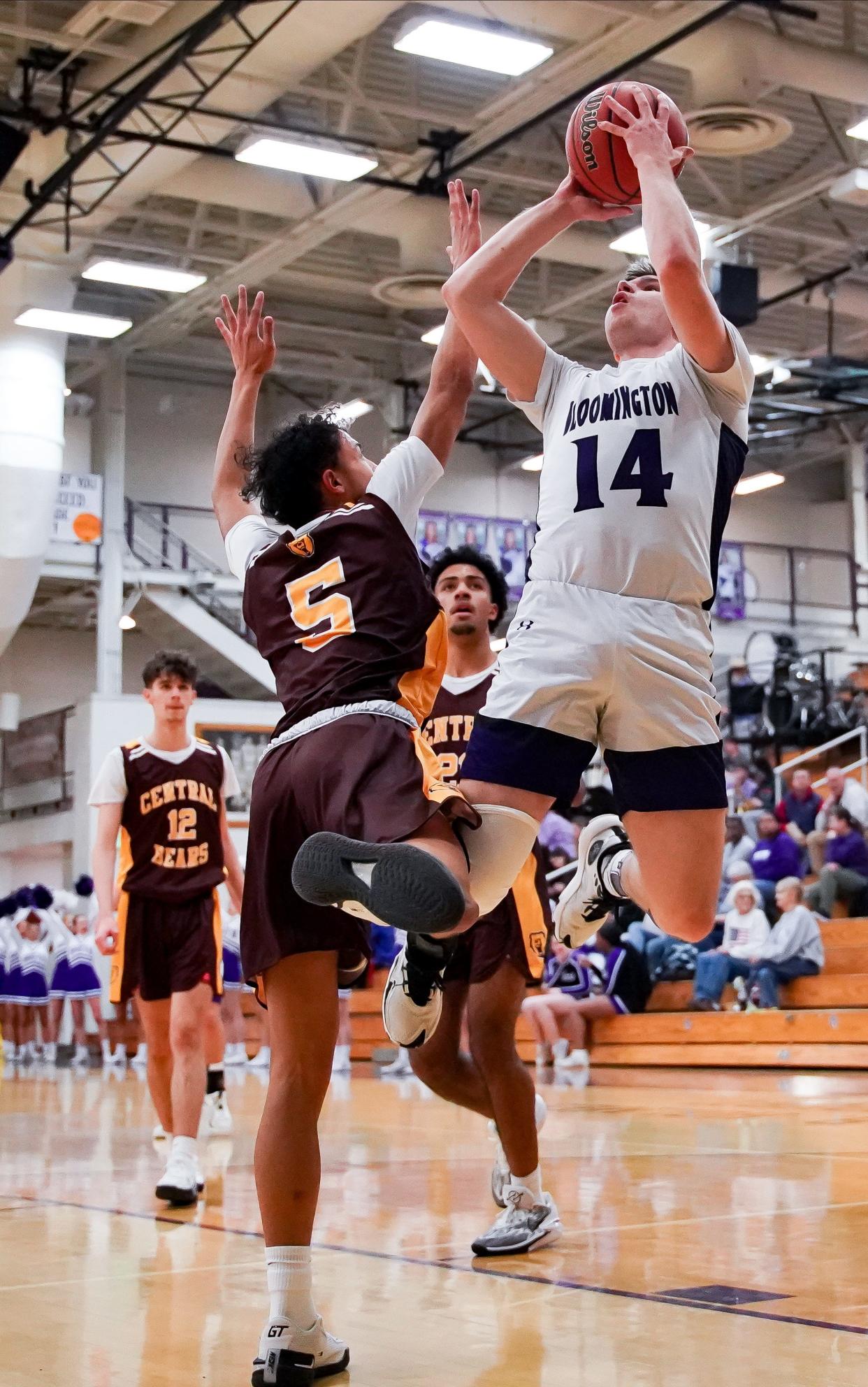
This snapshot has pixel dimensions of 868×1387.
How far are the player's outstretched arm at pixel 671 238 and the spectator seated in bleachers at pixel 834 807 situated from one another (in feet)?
38.5

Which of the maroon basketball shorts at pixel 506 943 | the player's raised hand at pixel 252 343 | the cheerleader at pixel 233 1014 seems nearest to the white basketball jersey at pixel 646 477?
the player's raised hand at pixel 252 343

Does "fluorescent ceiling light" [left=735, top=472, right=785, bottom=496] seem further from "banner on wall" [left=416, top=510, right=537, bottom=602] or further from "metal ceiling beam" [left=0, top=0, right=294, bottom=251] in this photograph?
"metal ceiling beam" [left=0, top=0, right=294, bottom=251]

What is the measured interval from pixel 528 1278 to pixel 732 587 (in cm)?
2409

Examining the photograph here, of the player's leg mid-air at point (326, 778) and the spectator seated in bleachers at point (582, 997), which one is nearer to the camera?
the player's leg mid-air at point (326, 778)

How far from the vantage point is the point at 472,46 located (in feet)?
45.4

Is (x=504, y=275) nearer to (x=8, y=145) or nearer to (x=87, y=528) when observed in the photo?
(x=8, y=145)

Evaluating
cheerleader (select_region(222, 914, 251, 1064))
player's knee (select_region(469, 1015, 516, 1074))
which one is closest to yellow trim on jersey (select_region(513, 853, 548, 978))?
player's knee (select_region(469, 1015, 516, 1074))

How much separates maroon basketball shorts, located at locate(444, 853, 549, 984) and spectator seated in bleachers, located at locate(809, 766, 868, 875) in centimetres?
1043

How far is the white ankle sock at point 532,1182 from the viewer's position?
4535 mm

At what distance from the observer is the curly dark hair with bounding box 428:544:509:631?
5348mm

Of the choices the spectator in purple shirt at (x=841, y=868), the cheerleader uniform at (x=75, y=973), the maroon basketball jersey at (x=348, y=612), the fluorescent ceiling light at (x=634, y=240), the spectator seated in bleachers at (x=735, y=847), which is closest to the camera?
the maroon basketball jersey at (x=348, y=612)

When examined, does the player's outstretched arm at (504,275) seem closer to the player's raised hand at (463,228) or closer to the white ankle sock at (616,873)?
the player's raised hand at (463,228)

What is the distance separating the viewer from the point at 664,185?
356 centimetres

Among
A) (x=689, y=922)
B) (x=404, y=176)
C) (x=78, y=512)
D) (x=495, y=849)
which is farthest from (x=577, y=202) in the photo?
(x=78, y=512)
